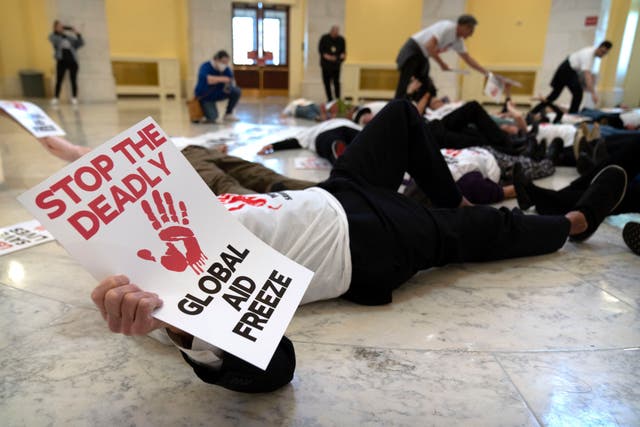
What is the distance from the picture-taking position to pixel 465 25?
15.7 feet

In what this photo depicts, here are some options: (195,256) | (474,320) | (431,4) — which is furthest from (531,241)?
(431,4)

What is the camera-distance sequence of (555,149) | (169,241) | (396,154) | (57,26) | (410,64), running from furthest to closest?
(57,26), (410,64), (555,149), (396,154), (169,241)

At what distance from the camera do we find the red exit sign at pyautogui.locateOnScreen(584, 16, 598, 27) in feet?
28.3

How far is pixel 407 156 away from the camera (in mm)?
1689

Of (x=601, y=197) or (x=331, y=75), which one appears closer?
(x=601, y=197)

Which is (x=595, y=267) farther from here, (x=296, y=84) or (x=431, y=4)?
(x=296, y=84)

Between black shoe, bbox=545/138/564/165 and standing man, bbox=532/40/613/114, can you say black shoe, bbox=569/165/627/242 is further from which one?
standing man, bbox=532/40/613/114

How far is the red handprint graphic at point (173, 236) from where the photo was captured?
80cm

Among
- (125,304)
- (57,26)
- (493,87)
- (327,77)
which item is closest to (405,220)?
(125,304)

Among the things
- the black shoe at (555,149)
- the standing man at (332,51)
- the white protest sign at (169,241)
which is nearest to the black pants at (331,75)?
the standing man at (332,51)

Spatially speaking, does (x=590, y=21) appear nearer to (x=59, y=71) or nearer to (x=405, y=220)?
(x=405, y=220)

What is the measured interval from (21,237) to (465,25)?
451 cm

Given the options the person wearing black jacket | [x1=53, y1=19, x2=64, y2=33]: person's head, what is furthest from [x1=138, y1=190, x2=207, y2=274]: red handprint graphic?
Result: [x1=53, y1=19, x2=64, y2=33]: person's head

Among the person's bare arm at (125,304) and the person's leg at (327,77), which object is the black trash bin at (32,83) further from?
the person's bare arm at (125,304)
